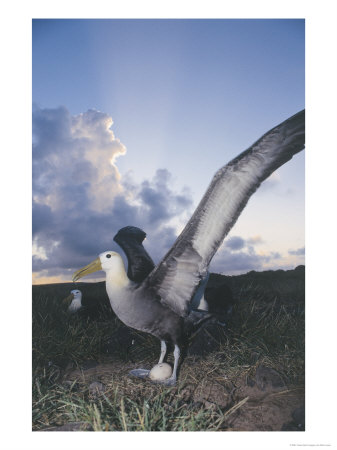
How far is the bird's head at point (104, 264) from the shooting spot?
286cm

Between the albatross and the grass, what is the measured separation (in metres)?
0.25

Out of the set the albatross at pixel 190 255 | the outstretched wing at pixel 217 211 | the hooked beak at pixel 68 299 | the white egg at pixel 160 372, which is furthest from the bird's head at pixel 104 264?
the hooked beak at pixel 68 299

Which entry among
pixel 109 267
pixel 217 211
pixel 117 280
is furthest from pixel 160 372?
pixel 217 211

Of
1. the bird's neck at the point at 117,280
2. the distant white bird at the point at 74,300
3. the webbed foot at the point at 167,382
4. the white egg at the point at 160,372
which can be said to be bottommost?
the webbed foot at the point at 167,382

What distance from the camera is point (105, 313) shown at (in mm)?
3961

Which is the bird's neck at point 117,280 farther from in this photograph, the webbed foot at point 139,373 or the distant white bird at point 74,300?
the distant white bird at point 74,300

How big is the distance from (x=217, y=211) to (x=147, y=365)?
1.52m

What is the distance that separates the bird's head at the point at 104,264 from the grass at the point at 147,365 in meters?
0.60

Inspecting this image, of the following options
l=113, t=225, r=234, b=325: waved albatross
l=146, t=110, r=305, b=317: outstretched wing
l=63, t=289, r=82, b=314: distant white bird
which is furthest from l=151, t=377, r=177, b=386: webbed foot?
l=63, t=289, r=82, b=314: distant white bird

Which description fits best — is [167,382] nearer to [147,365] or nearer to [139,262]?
[147,365]
